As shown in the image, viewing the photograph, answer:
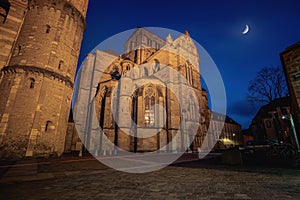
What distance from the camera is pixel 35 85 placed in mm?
12242

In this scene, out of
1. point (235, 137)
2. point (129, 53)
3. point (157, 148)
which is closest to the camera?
point (157, 148)

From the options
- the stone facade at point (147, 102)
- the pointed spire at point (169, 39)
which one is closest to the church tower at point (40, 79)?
the stone facade at point (147, 102)

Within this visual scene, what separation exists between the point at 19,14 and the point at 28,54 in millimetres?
4857

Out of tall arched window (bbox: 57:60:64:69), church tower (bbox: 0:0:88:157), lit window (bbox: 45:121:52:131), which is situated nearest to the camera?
church tower (bbox: 0:0:88:157)

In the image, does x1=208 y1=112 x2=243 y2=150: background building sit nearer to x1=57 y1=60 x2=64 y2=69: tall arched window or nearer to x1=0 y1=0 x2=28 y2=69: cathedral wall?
x1=57 y1=60 x2=64 y2=69: tall arched window

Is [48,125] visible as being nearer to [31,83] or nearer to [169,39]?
[31,83]

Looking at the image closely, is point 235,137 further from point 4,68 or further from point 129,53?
point 4,68

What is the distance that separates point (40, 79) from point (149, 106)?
12.8 metres

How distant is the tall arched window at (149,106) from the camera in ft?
65.4

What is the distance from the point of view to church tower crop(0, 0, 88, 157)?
10961mm

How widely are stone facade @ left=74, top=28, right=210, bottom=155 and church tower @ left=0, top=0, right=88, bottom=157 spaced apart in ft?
18.3

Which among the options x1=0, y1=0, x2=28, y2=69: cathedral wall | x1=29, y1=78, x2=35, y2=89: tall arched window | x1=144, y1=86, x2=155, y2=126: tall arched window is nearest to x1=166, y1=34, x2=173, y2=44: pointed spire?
x1=144, y1=86, x2=155, y2=126: tall arched window

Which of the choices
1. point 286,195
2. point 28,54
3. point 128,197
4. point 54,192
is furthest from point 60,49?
point 286,195

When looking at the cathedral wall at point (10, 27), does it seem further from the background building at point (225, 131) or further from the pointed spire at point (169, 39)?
the background building at point (225, 131)
